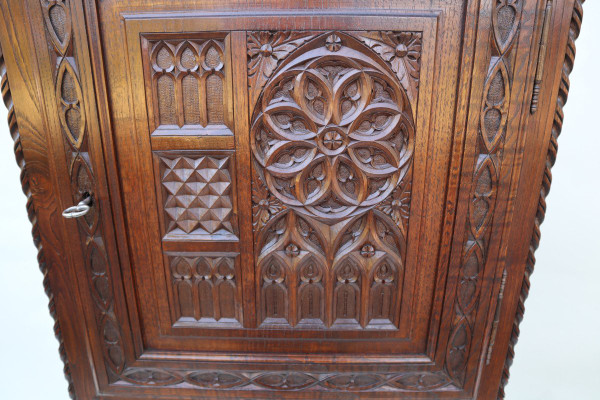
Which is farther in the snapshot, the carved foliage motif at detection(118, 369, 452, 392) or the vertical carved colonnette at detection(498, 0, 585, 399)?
the carved foliage motif at detection(118, 369, 452, 392)

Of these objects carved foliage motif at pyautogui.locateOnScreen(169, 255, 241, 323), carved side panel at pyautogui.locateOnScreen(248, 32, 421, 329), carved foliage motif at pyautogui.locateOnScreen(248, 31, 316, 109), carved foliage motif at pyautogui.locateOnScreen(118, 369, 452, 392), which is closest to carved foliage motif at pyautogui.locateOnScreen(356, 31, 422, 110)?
carved side panel at pyautogui.locateOnScreen(248, 32, 421, 329)

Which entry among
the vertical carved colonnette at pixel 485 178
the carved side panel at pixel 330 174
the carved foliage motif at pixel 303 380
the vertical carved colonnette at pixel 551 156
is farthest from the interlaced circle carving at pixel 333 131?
the carved foliage motif at pixel 303 380

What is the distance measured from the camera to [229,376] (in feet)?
2.93

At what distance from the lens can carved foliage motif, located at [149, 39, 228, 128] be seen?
2.34 ft

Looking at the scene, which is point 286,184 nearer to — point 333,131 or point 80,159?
point 333,131

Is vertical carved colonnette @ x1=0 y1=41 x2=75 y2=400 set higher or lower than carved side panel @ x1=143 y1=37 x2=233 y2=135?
lower

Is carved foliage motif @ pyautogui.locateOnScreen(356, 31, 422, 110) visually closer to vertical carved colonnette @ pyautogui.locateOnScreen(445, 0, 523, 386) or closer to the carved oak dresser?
the carved oak dresser

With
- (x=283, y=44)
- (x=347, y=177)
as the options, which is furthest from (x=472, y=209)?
(x=283, y=44)

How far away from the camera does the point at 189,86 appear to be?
73 centimetres

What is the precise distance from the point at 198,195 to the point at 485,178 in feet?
1.77

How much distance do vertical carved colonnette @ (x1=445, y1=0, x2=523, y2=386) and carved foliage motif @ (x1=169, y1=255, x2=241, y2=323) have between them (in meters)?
0.46

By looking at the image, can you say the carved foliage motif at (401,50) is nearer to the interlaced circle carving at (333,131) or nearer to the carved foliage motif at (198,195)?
the interlaced circle carving at (333,131)

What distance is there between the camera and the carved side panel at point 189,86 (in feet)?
2.34

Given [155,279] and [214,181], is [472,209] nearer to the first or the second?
[214,181]
